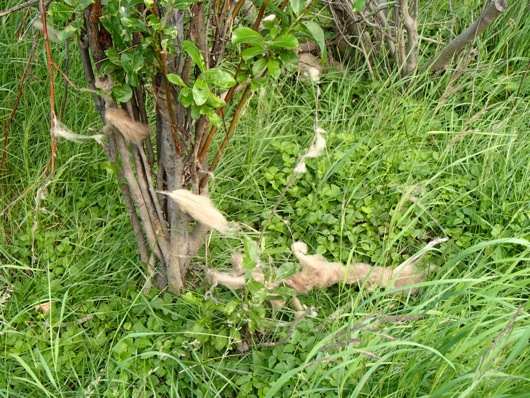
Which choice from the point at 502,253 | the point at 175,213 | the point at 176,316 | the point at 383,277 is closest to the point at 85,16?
the point at 175,213

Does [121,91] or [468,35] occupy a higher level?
[121,91]

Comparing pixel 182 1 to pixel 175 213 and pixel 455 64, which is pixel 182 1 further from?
pixel 455 64

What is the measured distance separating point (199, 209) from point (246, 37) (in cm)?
49

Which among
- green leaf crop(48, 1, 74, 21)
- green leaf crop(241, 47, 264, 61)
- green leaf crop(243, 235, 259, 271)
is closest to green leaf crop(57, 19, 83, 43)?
green leaf crop(48, 1, 74, 21)

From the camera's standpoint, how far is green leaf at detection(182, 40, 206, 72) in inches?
58.6

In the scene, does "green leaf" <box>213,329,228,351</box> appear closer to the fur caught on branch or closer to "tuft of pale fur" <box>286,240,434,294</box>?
the fur caught on branch

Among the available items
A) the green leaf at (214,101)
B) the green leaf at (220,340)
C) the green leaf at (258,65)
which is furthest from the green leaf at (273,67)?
the green leaf at (220,340)

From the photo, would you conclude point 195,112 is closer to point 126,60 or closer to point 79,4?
point 126,60

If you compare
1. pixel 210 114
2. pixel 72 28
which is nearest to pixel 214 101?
pixel 210 114

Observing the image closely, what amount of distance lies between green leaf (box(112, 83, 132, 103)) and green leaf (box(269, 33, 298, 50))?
0.39m

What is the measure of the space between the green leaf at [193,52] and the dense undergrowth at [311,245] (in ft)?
1.54

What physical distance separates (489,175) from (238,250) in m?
1.04

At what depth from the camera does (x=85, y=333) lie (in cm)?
198

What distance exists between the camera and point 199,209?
5.62ft
